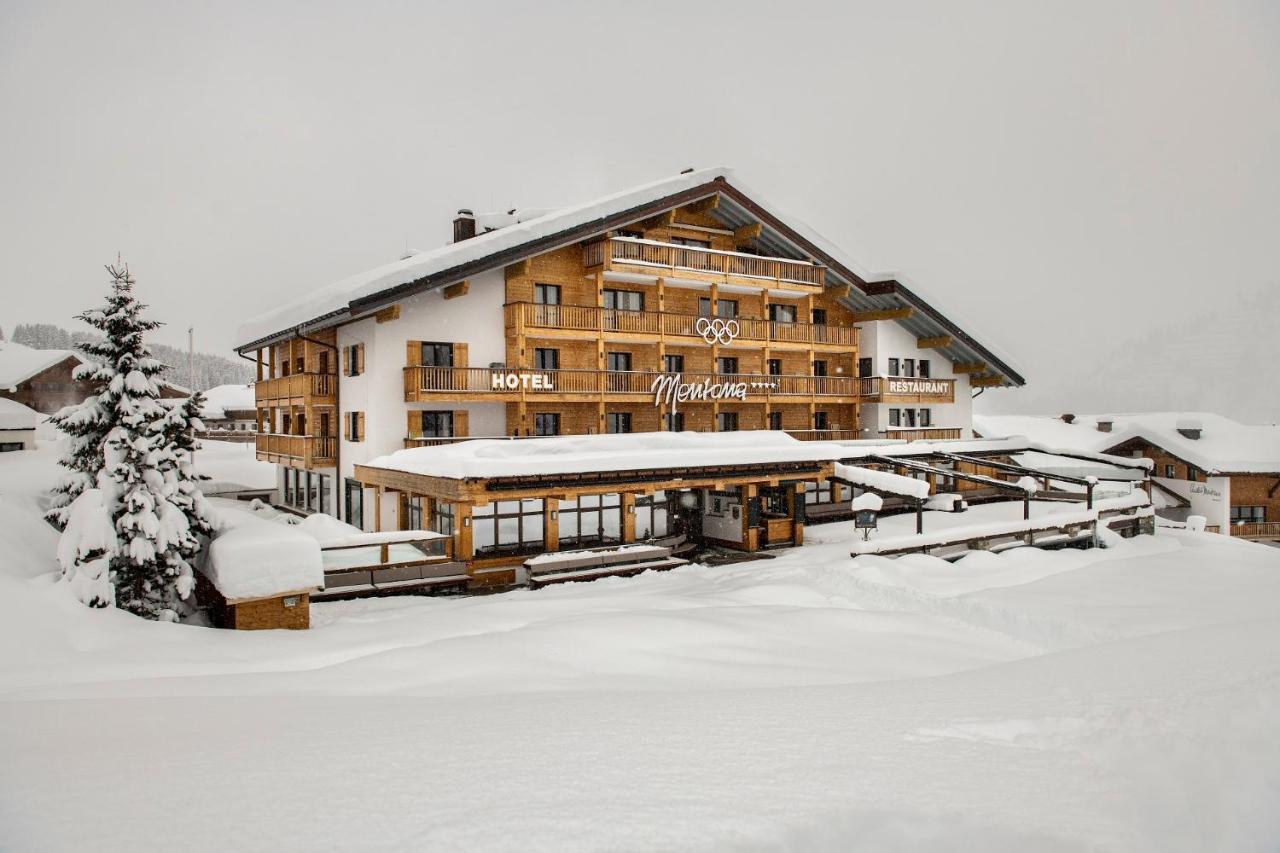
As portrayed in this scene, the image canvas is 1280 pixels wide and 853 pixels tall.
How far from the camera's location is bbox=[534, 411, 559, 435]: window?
26.1m

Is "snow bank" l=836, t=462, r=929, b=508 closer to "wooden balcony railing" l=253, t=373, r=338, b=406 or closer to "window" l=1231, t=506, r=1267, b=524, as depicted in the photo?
"wooden balcony railing" l=253, t=373, r=338, b=406

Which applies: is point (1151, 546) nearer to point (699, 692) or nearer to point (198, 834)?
point (699, 692)

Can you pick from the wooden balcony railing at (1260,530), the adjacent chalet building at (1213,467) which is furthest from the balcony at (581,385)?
the wooden balcony railing at (1260,530)

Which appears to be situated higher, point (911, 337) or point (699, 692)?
point (911, 337)

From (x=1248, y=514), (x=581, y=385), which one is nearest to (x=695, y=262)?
(x=581, y=385)

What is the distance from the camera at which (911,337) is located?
115 ft

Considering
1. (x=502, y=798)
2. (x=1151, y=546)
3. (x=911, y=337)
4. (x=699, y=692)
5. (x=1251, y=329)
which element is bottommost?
(x=1151, y=546)

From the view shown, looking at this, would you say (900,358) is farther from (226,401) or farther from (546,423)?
(226,401)

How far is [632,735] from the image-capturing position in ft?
19.0

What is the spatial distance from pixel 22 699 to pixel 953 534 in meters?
20.1

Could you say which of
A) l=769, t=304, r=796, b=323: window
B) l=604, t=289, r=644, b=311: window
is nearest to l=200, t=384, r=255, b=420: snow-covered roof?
l=604, t=289, r=644, b=311: window

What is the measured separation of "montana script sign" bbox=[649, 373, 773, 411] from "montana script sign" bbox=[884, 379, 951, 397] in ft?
24.2

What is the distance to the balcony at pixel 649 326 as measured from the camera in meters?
25.1

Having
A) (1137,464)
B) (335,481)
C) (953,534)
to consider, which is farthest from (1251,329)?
(335,481)
